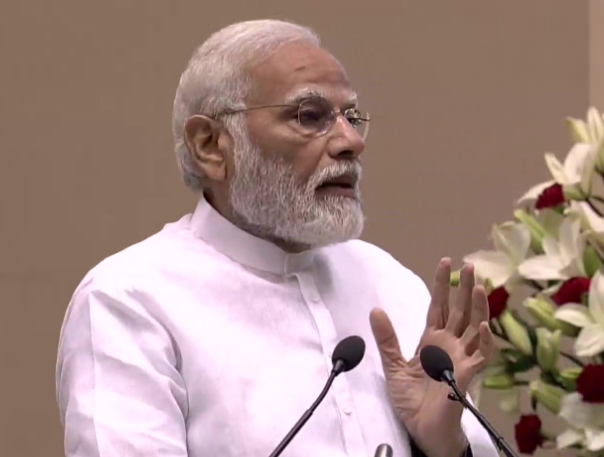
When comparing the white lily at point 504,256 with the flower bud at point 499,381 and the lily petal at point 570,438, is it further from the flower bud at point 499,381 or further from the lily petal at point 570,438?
the lily petal at point 570,438

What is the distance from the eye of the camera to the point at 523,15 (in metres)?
4.30

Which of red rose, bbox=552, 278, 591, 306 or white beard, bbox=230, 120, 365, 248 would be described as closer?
white beard, bbox=230, 120, 365, 248

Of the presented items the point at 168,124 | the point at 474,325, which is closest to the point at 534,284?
the point at 474,325

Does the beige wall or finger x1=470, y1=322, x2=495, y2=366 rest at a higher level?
the beige wall

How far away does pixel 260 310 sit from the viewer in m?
2.58

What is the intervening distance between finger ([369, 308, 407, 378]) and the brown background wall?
58.1 inches

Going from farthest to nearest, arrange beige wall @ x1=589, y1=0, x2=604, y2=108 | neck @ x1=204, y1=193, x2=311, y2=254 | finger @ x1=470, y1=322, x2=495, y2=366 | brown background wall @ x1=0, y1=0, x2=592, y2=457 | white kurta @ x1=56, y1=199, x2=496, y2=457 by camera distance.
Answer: beige wall @ x1=589, y1=0, x2=604, y2=108
brown background wall @ x1=0, y1=0, x2=592, y2=457
neck @ x1=204, y1=193, x2=311, y2=254
finger @ x1=470, y1=322, x2=495, y2=366
white kurta @ x1=56, y1=199, x2=496, y2=457

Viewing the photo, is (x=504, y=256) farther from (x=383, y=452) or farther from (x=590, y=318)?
(x=383, y=452)

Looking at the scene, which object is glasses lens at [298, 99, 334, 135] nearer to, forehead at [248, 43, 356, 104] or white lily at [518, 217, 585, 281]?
forehead at [248, 43, 356, 104]

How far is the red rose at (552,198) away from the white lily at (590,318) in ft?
0.78

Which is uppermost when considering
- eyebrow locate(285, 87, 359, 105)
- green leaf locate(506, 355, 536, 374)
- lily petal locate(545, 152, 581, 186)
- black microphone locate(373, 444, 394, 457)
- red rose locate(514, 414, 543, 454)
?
eyebrow locate(285, 87, 359, 105)

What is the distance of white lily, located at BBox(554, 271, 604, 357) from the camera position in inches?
107

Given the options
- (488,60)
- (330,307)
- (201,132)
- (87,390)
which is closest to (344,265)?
(330,307)

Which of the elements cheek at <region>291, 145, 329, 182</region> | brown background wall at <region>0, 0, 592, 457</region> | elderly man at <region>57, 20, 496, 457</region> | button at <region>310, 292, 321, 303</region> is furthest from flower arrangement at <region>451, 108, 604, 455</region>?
brown background wall at <region>0, 0, 592, 457</region>
